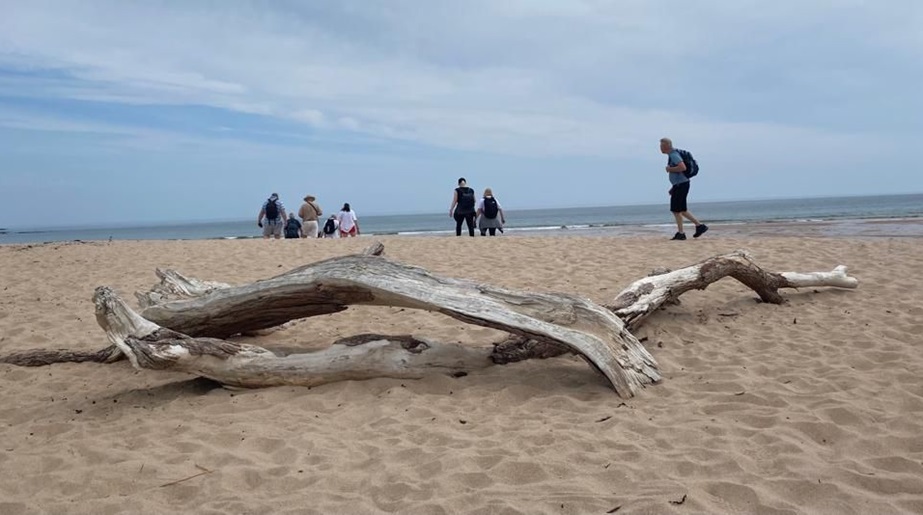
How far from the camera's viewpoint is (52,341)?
6387mm

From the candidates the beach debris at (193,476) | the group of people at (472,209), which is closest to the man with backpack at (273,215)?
the group of people at (472,209)

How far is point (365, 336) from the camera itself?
16.8 feet

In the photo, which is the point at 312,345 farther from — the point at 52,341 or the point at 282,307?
the point at 52,341

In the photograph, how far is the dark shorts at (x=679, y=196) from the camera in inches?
474

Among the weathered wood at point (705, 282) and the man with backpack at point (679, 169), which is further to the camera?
the man with backpack at point (679, 169)

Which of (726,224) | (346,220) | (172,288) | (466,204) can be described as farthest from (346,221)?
(726,224)

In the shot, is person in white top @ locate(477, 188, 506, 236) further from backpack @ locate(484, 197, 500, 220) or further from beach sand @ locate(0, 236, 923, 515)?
beach sand @ locate(0, 236, 923, 515)

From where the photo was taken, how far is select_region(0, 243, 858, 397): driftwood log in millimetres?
4551

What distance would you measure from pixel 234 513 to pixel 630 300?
3.81 meters

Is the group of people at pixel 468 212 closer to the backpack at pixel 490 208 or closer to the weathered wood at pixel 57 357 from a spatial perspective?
the backpack at pixel 490 208

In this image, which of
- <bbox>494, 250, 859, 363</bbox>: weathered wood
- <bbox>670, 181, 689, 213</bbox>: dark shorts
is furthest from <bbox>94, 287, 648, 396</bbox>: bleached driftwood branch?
<bbox>670, 181, 689, 213</bbox>: dark shorts

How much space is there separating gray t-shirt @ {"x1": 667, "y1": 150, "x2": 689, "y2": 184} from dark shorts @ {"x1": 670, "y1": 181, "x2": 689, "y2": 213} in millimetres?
74

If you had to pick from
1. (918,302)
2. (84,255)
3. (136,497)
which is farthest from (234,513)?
(84,255)

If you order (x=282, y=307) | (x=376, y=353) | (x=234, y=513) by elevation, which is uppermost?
(x=282, y=307)
